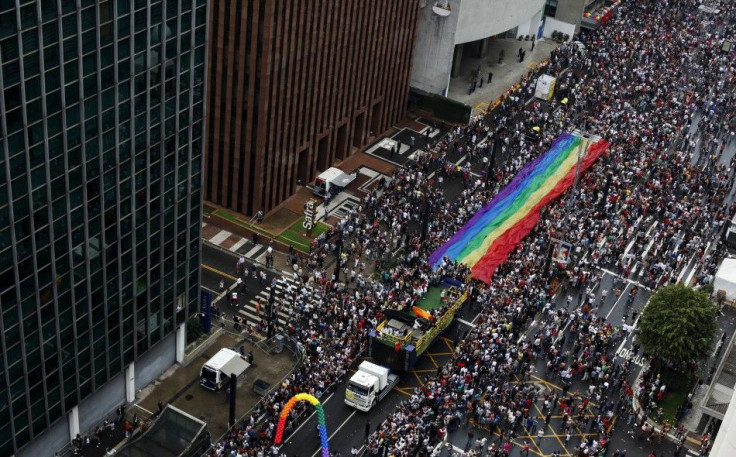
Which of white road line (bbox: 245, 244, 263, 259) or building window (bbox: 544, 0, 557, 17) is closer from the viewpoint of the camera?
white road line (bbox: 245, 244, 263, 259)

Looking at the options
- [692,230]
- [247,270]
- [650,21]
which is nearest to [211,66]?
[247,270]

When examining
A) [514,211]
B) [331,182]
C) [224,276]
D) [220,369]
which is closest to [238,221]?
[224,276]

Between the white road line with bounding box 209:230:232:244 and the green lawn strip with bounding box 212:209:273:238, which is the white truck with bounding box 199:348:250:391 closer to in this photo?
the white road line with bounding box 209:230:232:244

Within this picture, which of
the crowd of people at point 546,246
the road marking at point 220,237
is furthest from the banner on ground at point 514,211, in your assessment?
the road marking at point 220,237

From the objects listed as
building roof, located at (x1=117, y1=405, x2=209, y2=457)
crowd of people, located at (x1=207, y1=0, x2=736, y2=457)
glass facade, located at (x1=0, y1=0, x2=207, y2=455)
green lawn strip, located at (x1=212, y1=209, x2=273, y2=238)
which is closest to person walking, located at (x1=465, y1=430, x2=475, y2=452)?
crowd of people, located at (x1=207, y1=0, x2=736, y2=457)

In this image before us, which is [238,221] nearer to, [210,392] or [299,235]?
[299,235]
